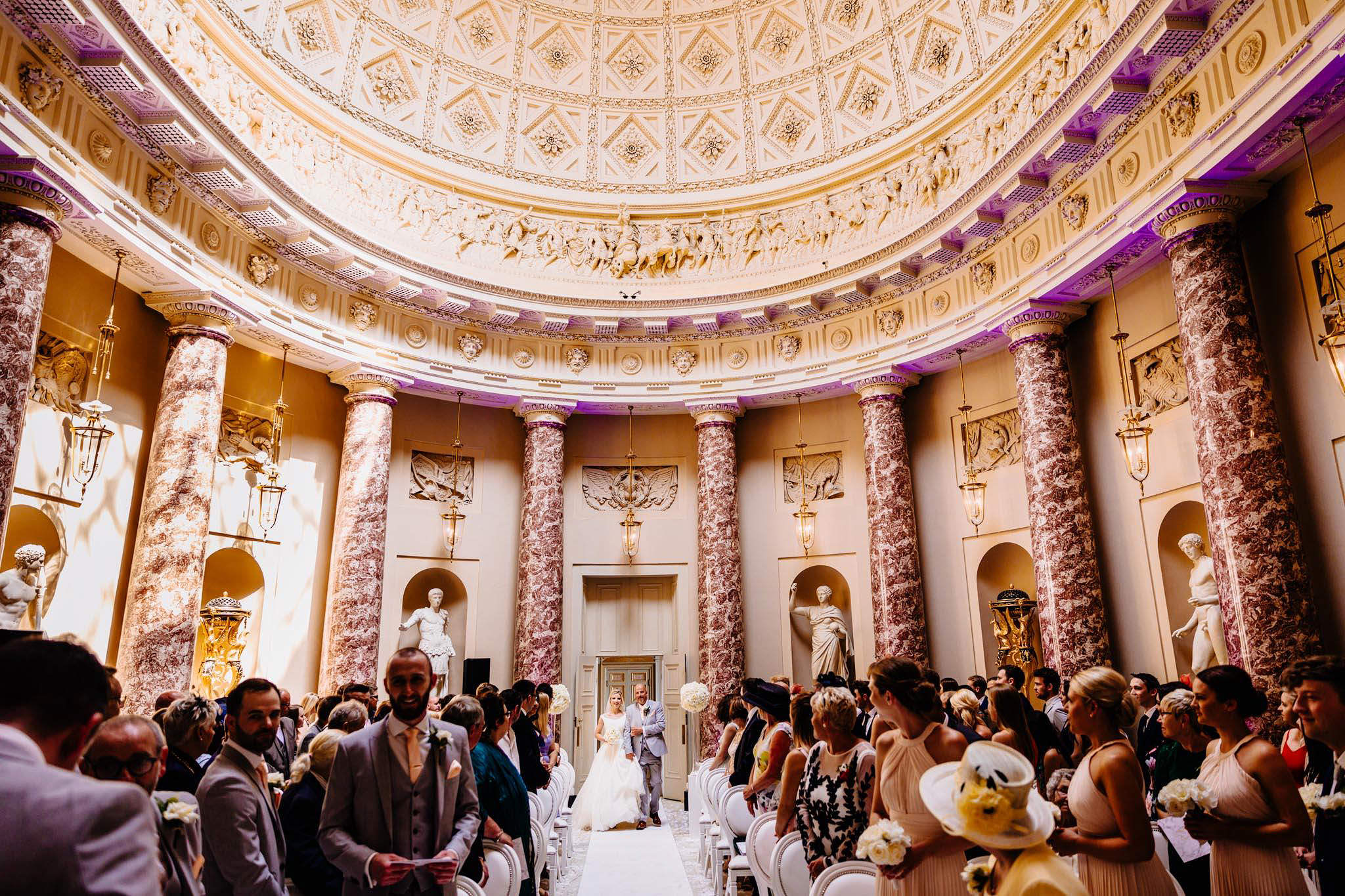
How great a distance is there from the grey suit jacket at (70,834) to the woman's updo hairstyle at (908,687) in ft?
10.2

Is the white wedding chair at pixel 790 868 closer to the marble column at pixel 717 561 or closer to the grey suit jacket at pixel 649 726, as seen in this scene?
the grey suit jacket at pixel 649 726

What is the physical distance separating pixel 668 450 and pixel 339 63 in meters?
9.75

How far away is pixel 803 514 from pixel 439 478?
737cm

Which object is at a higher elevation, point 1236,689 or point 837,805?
point 1236,689

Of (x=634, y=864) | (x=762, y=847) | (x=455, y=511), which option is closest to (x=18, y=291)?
(x=455, y=511)

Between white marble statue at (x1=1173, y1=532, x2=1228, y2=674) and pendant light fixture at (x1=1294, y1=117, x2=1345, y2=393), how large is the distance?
2.52 m

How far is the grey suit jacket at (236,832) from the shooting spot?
3.59 meters

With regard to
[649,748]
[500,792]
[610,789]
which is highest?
[500,792]

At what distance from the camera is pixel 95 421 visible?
1030cm

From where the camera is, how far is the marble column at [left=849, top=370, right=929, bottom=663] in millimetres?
14492

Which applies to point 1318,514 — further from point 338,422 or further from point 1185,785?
point 338,422

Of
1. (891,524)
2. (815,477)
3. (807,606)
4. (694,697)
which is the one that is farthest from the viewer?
(815,477)

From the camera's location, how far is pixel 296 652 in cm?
1452

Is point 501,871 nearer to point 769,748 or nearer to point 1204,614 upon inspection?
point 769,748
